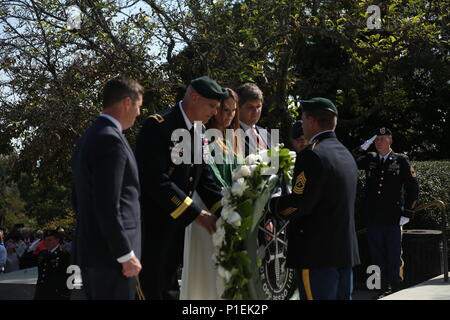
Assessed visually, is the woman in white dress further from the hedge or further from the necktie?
the hedge

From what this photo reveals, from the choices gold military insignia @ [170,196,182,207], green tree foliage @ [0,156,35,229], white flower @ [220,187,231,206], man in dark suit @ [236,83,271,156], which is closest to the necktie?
man in dark suit @ [236,83,271,156]

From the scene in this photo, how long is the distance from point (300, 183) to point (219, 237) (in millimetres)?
640

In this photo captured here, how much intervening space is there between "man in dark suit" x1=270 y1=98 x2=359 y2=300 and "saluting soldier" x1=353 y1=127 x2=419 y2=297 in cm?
400

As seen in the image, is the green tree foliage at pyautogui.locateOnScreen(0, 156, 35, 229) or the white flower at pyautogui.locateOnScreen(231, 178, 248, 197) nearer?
the white flower at pyautogui.locateOnScreen(231, 178, 248, 197)

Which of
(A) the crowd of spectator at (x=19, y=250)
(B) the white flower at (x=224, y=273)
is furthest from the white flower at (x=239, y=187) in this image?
(A) the crowd of spectator at (x=19, y=250)

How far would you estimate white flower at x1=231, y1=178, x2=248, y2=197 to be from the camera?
171 inches

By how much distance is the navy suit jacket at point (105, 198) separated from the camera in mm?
3662

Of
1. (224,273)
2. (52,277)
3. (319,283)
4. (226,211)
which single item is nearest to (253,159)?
(226,211)

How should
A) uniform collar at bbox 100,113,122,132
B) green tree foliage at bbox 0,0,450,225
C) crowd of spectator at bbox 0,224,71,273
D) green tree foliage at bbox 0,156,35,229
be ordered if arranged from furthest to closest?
1. green tree foliage at bbox 0,156,35,229
2. crowd of spectator at bbox 0,224,71,273
3. green tree foliage at bbox 0,0,450,225
4. uniform collar at bbox 100,113,122,132

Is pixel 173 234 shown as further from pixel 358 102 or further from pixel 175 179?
pixel 358 102

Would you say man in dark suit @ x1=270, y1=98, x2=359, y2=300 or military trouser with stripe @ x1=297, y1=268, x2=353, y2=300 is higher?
man in dark suit @ x1=270, y1=98, x2=359, y2=300

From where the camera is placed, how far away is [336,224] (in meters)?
4.62

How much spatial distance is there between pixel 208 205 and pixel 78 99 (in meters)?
5.56

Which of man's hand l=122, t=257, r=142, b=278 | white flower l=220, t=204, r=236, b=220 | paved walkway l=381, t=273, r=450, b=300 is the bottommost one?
paved walkway l=381, t=273, r=450, b=300
